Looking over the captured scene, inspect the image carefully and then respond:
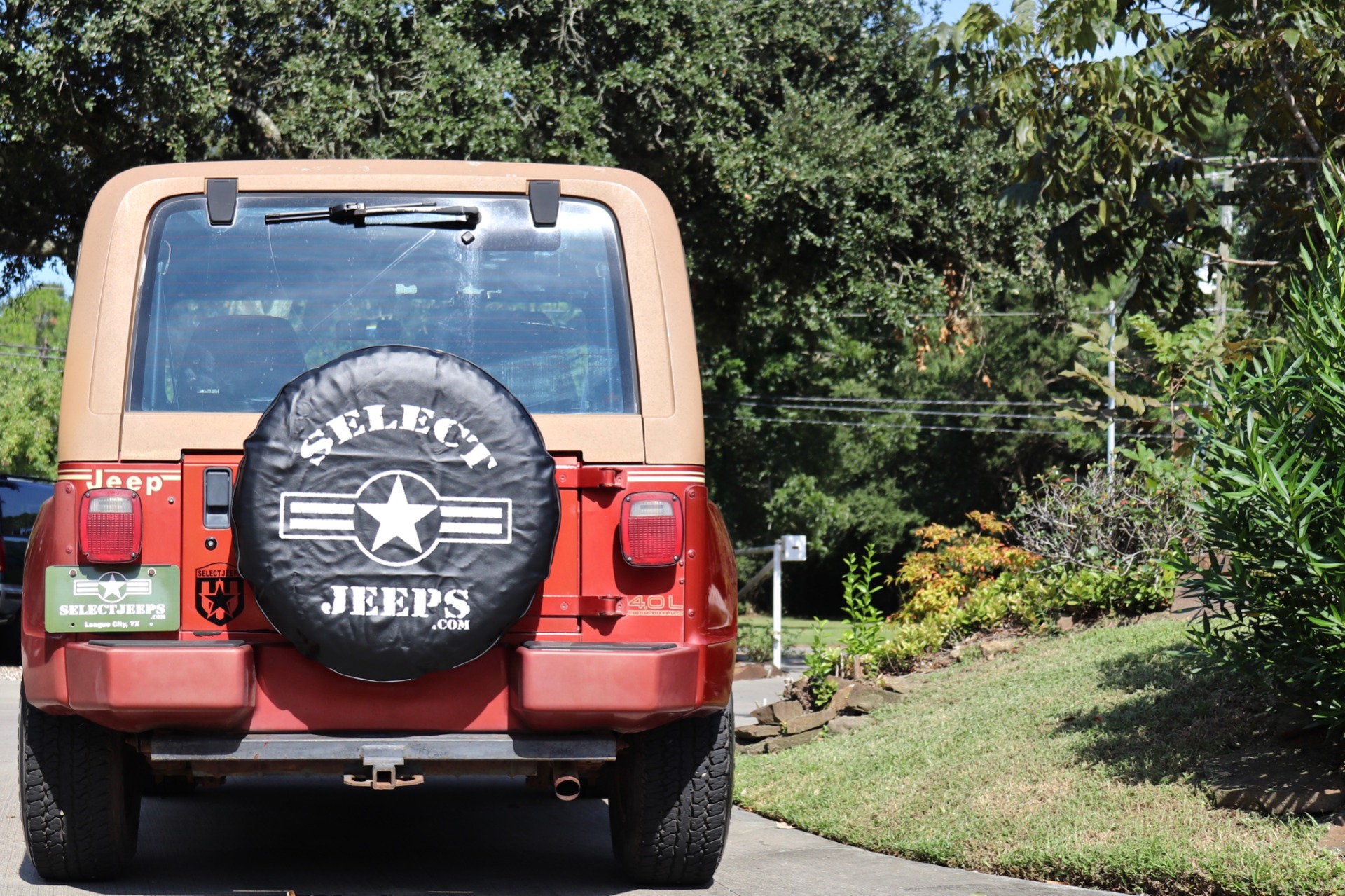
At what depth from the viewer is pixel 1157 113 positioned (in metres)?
8.28

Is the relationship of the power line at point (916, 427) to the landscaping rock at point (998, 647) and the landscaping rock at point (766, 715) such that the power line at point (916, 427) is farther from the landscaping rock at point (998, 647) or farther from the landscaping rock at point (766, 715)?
the landscaping rock at point (766, 715)

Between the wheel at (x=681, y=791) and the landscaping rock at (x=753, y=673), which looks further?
the landscaping rock at (x=753, y=673)

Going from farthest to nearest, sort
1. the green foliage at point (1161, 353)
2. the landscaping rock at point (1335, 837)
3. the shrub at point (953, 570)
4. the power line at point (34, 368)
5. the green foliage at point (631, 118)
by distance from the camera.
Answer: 1. the power line at point (34, 368)
2. the green foliage at point (631, 118)
3. the shrub at point (953, 570)
4. the green foliage at point (1161, 353)
5. the landscaping rock at point (1335, 837)

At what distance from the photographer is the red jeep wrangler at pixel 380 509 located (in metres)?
4.31

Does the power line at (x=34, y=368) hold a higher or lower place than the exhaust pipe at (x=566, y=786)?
higher

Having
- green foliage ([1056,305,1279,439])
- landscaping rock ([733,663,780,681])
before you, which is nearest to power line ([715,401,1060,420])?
landscaping rock ([733,663,780,681])

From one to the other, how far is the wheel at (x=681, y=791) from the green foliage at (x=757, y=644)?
11503 mm

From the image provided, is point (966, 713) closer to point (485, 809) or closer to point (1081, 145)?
point (485, 809)

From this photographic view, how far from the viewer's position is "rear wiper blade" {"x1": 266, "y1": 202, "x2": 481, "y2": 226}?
4.89 m

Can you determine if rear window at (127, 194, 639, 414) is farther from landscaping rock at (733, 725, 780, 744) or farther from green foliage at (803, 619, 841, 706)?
green foliage at (803, 619, 841, 706)

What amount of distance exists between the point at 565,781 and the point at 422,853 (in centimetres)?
138

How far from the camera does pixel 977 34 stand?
7.89 metres

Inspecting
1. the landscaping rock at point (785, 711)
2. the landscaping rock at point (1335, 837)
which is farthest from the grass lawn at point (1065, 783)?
the landscaping rock at point (785, 711)

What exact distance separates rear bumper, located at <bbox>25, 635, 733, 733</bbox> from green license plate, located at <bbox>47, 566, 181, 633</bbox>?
0.07m
